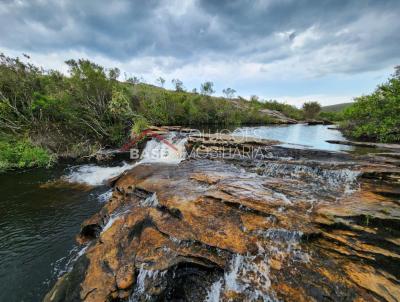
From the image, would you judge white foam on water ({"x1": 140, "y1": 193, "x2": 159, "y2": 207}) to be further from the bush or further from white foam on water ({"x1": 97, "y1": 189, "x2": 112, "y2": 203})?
the bush

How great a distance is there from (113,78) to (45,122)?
7.26m

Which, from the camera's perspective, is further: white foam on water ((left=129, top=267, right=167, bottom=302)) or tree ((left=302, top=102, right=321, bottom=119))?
tree ((left=302, top=102, right=321, bottom=119))

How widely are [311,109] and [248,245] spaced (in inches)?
2888

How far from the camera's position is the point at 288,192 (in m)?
5.43

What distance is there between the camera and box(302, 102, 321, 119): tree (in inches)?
2526

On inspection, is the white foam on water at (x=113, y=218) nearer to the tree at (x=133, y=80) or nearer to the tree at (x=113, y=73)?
the tree at (x=113, y=73)

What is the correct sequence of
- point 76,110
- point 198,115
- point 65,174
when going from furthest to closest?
1. point 198,115
2. point 76,110
3. point 65,174

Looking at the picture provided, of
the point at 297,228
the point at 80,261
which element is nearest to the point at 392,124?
the point at 297,228

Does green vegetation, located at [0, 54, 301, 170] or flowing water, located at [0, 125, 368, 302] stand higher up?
green vegetation, located at [0, 54, 301, 170]

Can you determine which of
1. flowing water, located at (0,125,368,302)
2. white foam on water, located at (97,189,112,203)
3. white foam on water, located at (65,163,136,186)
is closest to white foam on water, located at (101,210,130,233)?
flowing water, located at (0,125,368,302)

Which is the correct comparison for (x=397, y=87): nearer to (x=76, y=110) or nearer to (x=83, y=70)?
(x=83, y=70)

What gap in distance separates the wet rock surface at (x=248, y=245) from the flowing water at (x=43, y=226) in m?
0.26

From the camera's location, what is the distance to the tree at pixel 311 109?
64169 mm

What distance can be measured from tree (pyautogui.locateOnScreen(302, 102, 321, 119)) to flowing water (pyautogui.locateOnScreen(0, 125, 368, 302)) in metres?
68.6
